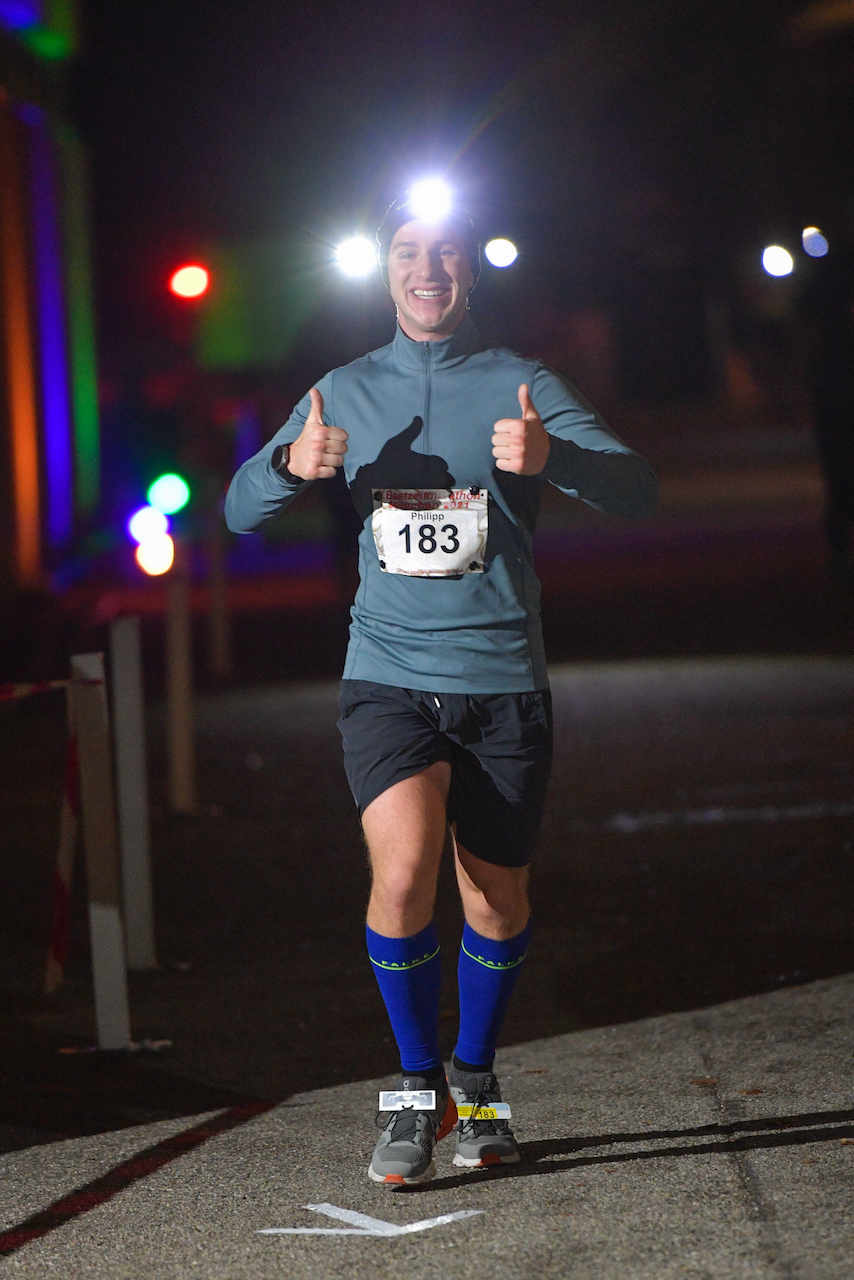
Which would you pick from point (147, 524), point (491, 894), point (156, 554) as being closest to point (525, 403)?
point (491, 894)

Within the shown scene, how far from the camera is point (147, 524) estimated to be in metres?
10.3

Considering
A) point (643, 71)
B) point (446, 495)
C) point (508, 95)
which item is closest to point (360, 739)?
point (446, 495)

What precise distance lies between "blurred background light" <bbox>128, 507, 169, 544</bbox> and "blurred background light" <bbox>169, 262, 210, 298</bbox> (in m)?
1.52

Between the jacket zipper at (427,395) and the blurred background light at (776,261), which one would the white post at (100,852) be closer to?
the jacket zipper at (427,395)

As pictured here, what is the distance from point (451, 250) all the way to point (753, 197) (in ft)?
44.6

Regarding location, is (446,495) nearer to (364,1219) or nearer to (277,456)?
(277,456)

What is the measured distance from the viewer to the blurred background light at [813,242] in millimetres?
15492

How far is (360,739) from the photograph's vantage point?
391 centimetres

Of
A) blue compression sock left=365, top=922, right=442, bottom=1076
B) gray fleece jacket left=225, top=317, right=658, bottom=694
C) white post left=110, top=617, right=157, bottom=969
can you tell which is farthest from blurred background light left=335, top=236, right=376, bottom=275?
blue compression sock left=365, top=922, right=442, bottom=1076

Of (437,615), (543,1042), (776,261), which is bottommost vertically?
(543,1042)

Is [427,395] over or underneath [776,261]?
underneath

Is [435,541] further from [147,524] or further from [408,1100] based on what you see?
[147,524]

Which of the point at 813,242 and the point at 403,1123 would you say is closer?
the point at 403,1123

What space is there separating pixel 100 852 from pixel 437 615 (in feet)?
6.29
